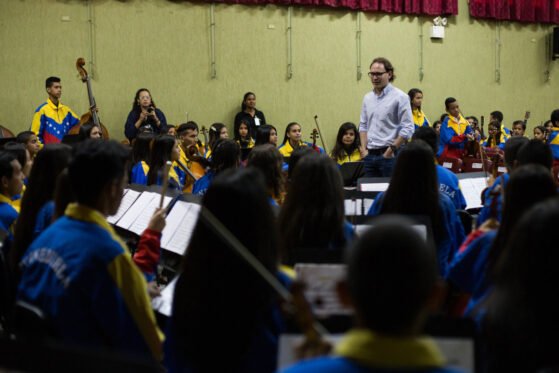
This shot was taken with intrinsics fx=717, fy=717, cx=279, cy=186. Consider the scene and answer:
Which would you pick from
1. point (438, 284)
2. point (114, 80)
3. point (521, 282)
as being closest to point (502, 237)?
point (521, 282)

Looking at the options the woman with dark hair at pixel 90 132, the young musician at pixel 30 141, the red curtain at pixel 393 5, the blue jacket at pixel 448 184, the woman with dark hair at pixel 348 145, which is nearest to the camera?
the blue jacket at pixel 448 184

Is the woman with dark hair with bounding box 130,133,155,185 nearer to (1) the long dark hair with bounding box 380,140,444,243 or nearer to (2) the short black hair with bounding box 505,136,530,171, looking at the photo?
(2) the short black hair with bounding box 505,136,530,171

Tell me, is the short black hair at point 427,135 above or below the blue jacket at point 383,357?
above

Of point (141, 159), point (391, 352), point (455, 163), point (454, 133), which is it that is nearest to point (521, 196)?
point (391, 352)

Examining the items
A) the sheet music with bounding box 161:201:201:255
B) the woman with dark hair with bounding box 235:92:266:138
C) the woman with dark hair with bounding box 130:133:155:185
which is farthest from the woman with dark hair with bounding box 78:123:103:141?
the sheet music with bounding box 161:201:201:255

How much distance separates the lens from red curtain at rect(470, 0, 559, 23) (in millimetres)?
13680

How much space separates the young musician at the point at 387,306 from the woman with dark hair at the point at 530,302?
0.47 m

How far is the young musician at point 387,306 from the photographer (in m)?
1.16

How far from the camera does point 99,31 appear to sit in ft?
35.4

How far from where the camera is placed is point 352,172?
24.6ft

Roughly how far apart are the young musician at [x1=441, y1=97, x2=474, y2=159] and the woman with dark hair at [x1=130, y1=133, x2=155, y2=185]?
588 cm

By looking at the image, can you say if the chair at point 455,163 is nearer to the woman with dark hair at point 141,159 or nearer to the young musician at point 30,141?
the woman with dark hair at point 141,159

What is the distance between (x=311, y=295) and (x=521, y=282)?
48cm

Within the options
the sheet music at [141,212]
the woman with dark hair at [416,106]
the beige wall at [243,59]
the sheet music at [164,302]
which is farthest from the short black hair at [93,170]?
the woman with dark hair at [416,106]
